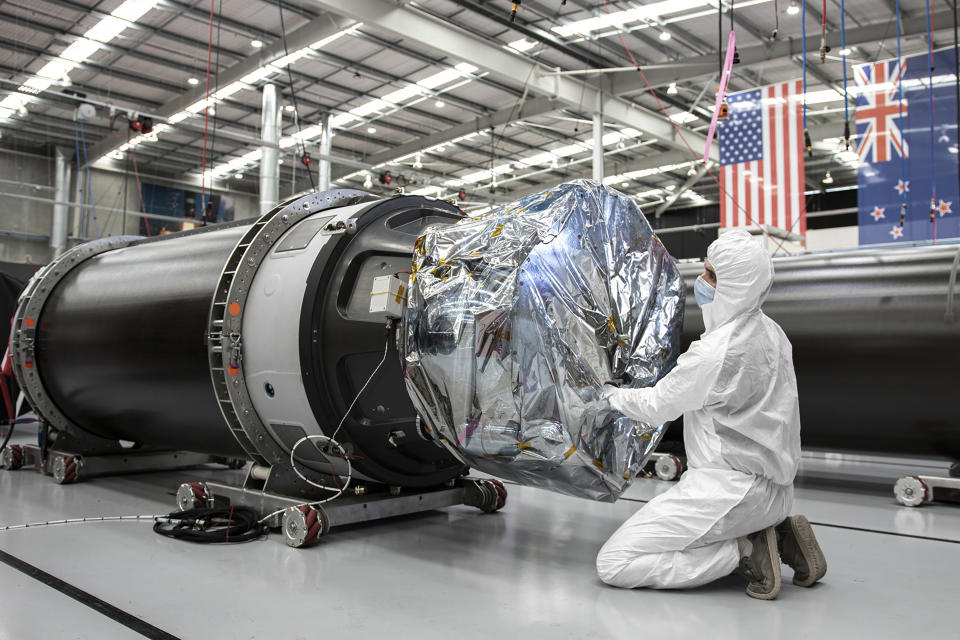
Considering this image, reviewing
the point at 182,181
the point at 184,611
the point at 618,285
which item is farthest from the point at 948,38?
the point at 182,181

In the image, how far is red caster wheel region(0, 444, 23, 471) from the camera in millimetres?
4629

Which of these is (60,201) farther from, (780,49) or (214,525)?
(214,525)

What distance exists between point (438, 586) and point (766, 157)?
23.9 ft

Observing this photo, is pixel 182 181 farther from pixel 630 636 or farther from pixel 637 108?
pixel 630 636

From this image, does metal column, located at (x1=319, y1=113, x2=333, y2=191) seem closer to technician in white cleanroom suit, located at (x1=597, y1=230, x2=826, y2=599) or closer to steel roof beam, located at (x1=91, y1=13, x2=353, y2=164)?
steel roof beam, located at (x1=91, y1=13, x2=353, y2=164)

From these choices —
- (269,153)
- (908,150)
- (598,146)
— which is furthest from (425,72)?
(908,150)

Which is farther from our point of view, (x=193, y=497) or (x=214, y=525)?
(x=193, y=497)

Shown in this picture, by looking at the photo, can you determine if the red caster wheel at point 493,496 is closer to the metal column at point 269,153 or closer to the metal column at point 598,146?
the metal column at point 269,153

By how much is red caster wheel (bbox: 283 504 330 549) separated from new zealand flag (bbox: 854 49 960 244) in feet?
22.4

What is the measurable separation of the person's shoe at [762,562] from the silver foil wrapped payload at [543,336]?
0.42 meters

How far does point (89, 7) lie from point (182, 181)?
27.2 feet

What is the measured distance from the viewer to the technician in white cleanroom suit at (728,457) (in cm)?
226

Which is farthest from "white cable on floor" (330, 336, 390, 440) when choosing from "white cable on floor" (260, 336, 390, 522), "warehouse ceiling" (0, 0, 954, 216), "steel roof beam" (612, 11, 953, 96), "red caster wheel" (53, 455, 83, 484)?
"steel roof beam" (612, 11, 953, 96)

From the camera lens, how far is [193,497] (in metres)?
3.27
